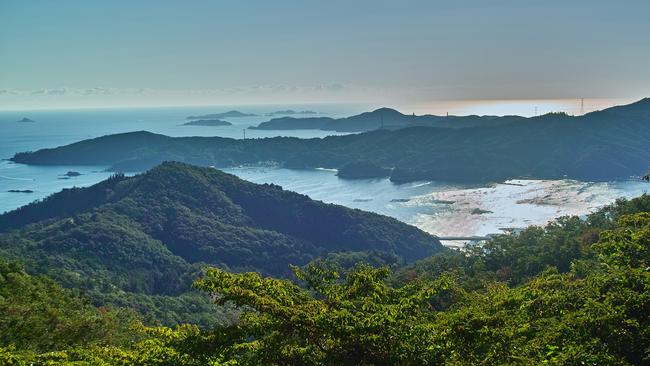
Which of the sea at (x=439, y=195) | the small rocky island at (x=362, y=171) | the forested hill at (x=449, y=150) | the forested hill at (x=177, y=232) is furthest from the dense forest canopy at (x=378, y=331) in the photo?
the small rocky island at (x=362, y=171)

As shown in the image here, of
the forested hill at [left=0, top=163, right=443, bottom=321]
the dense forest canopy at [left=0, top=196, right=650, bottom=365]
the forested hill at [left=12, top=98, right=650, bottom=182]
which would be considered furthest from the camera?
the forested hill at [left=12, top=98, right=650, bottom=182]

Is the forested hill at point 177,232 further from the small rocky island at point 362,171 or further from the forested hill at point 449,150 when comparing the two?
the forested hill at point 449,150

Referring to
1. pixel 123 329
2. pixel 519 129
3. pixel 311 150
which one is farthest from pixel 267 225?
pixel 519 129

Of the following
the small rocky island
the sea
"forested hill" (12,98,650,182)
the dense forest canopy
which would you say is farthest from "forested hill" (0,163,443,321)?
"forested hill" (12,98,650,182)

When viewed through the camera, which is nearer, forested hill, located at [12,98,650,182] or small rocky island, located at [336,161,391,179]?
forested hill, located at [12,98,650,182]

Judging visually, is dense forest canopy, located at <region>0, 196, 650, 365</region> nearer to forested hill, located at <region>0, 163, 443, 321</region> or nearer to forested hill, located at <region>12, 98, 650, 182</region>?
forested hill, located at <region>0, 163, 443, 321</region>

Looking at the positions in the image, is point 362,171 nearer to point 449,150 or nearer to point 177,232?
point 449,150

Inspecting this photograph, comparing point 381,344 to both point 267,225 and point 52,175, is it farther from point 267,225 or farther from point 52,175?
point 52,175
